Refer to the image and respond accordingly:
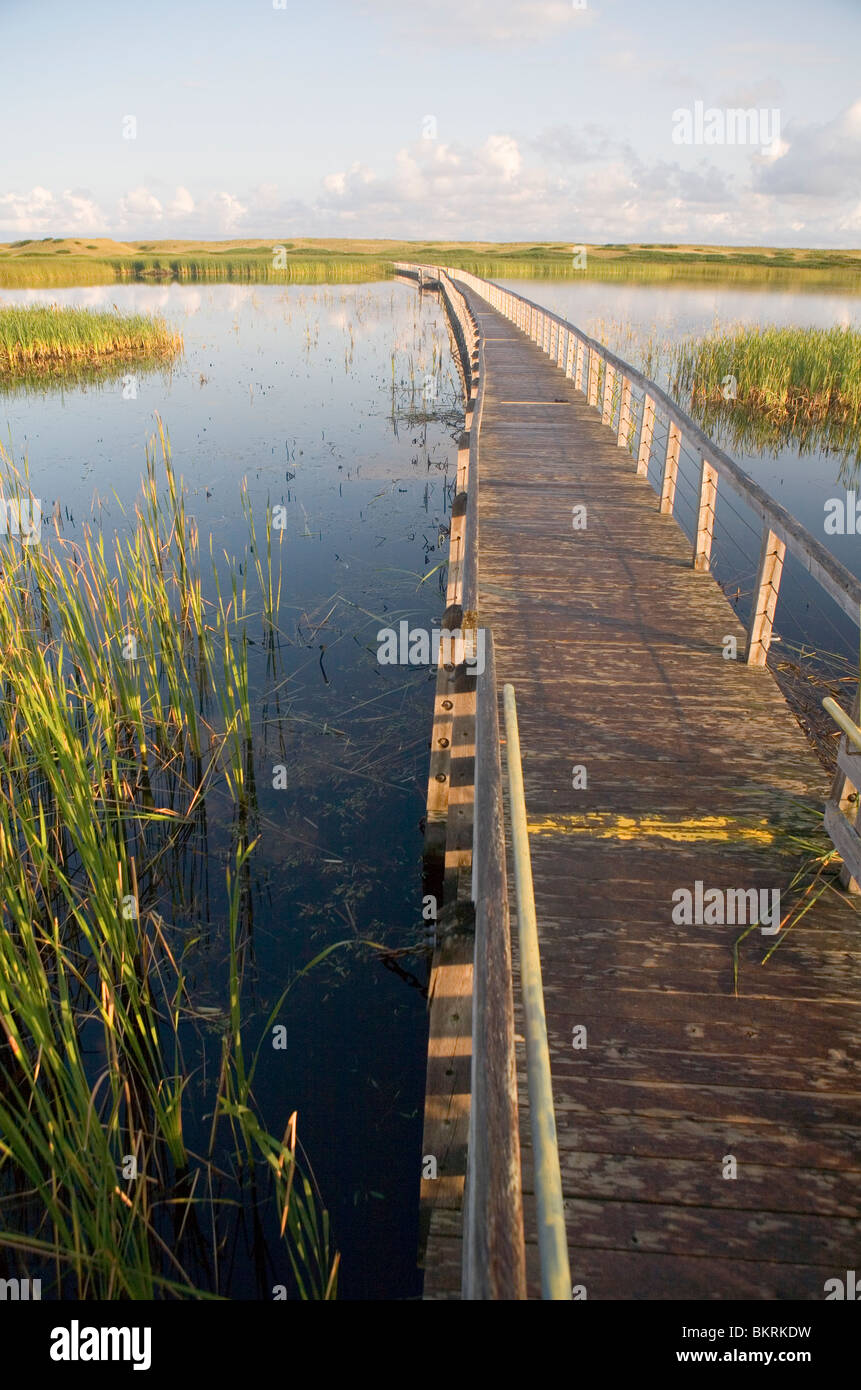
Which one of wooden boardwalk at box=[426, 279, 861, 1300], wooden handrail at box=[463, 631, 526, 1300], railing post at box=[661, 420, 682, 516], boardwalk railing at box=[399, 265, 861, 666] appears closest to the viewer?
wooden handrail at box=[463, 631, 526, 1300]

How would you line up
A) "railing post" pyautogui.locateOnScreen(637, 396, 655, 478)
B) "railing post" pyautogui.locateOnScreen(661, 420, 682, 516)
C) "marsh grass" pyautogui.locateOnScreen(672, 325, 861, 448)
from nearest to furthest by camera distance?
"railing post" pyautogui.locateOnScreen(661, 420, 682, 516) → "railing post" pyautogui.locateOnScreen(637, 396, 655, 478) → "marsh grass" pyautogui.locateOnScreen(672, 325, 861, 448)

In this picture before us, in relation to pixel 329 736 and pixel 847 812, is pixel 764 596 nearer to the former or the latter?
pixel 847 812

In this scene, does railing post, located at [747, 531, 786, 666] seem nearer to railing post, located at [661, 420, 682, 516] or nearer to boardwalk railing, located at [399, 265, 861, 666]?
boardwalk railing, located at [399, 265, 861, 666]

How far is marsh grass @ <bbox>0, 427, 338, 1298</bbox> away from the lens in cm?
276

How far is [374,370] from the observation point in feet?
71.9

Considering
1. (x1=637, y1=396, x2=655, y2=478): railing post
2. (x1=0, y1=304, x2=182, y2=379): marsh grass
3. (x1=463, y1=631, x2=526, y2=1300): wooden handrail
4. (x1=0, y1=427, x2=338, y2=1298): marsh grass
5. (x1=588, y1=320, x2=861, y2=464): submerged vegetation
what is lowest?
(x1=0, y1=427, x2=338, y2=1298): marsh grass

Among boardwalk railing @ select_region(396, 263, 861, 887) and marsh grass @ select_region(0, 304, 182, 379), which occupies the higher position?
marsh grass @ select_region(0, 304, 182, 379)

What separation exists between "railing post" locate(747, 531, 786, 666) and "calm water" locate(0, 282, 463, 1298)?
2.45m

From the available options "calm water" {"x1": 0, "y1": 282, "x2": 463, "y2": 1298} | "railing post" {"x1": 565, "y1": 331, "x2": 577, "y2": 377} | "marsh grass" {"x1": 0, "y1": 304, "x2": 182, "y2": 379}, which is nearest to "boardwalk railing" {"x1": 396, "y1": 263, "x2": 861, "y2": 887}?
"calm water" {"x1": 0, "y1": 282, "x2": 463, "y2": 1298}

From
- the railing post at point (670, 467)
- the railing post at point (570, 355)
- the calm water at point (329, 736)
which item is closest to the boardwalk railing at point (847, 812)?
the calm water at point (329, 736)

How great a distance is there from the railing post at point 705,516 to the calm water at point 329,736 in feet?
8.25

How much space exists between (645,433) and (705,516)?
2.61m

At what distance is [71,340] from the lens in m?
20.3

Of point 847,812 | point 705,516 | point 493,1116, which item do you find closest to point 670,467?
point 705,516
